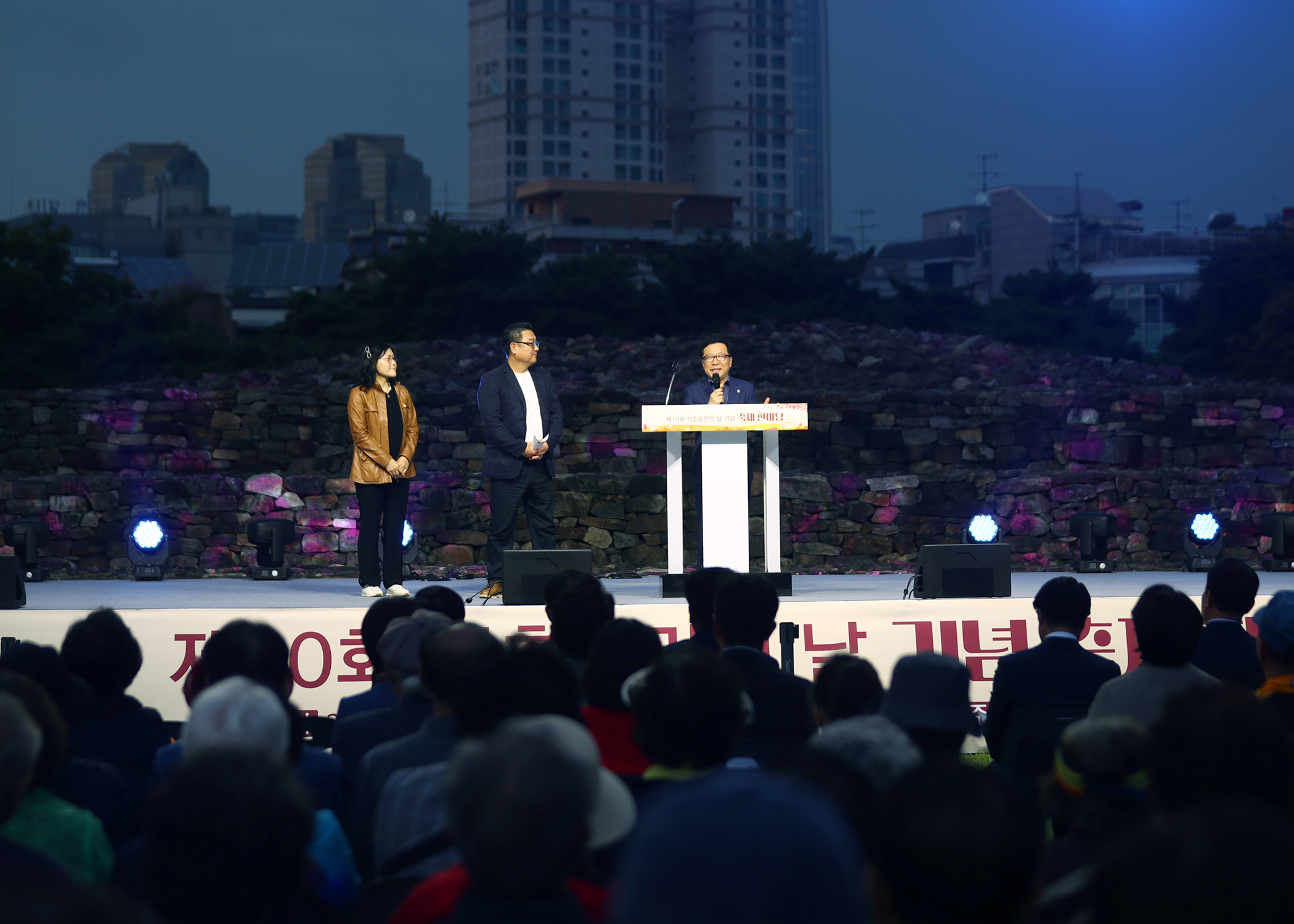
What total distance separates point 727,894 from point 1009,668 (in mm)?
2977

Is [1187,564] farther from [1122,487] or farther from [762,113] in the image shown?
[762,113]

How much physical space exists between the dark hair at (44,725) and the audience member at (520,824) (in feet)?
3.49

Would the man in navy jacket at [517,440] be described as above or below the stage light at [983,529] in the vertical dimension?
above

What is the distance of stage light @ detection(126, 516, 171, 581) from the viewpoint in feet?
32.7

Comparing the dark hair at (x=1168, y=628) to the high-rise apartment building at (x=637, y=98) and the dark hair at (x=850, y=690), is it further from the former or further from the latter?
the high-rise apartment building at (x=637, y=98)

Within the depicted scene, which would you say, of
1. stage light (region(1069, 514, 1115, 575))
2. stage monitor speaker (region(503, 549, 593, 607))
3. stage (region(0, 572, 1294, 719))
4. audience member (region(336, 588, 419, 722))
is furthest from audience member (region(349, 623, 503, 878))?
stage light (region(1069, 514, 1115, 575))

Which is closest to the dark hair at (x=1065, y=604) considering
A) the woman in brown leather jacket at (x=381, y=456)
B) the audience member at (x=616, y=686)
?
the audience member at (x=616, y=686)

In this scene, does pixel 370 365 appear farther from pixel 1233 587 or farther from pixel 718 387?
pixel 1233 587

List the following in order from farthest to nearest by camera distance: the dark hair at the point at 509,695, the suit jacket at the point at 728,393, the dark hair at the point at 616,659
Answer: the suit jacket at the point at 728,393 < the dark hair at the point at 616,659 < the dark hair at the point at 509,695

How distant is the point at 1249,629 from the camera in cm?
650

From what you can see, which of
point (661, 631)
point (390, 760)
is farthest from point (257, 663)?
point (661, 631)

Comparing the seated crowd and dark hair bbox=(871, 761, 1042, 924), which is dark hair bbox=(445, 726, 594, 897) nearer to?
the seated crowd

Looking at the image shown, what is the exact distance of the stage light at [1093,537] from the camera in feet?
33.1

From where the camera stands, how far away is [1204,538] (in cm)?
1029
